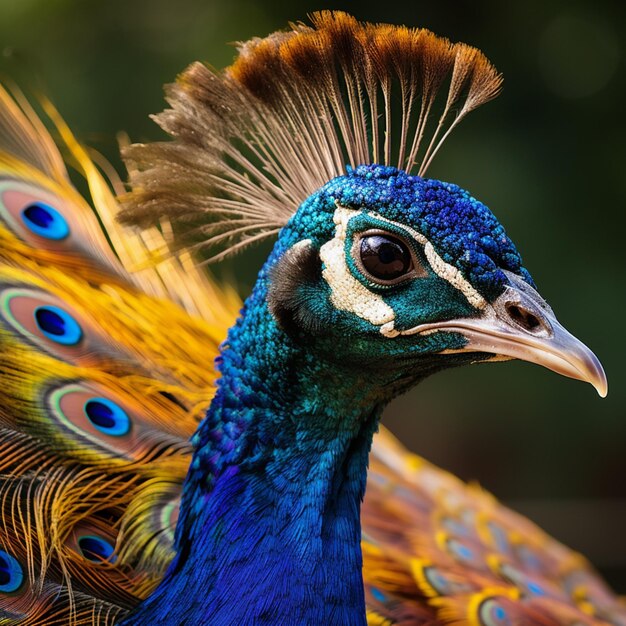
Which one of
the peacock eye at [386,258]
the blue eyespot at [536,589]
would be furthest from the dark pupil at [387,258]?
the blue eyespot at [536,589]

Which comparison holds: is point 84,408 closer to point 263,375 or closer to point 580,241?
point 263,375

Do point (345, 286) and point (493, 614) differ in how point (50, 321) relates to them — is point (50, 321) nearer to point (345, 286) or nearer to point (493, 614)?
point (345, 286)

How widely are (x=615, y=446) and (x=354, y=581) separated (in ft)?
7.46

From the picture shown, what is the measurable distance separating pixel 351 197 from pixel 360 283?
0.09m

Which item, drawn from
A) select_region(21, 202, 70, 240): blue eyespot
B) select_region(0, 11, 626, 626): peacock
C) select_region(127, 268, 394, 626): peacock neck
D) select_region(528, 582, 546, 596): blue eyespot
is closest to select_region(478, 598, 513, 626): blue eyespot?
select_region(0, 11, 626, 626): peacock

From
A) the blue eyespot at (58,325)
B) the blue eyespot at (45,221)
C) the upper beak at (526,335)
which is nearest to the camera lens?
the upper beak at (526,335)

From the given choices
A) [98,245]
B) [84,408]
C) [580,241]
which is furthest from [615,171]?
[84,408]

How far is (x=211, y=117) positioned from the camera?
1109mm

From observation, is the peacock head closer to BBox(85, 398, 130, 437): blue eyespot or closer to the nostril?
the nostril

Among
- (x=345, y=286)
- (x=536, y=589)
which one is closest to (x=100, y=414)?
(x=345, y=286)

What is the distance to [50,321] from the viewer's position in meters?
1.28

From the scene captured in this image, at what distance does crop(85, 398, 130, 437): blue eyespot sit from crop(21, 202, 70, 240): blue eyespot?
11.4 inches

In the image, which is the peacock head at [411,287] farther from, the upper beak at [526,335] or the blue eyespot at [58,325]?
the blue eyespot at [58,325]

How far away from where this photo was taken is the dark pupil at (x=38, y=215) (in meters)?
1.37
